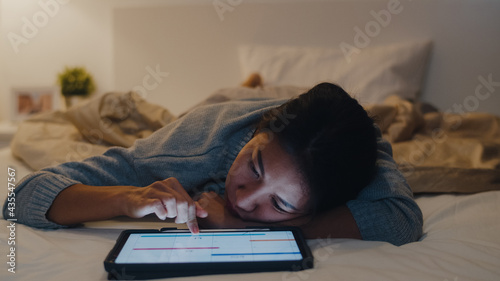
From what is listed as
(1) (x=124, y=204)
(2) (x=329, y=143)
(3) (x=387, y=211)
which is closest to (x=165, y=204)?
(1) (x=124, y=204)

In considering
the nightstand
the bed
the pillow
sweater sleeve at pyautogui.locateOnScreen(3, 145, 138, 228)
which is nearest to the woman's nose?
the bed

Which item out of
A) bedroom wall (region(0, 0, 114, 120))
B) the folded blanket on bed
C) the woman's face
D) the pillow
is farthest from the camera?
bedroom wall (region(0, 0, 114, 120))

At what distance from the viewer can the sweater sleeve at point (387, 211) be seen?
71cm

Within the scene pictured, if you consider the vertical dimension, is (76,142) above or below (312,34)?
below

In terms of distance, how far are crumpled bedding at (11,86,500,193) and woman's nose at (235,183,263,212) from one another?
1.66 ft

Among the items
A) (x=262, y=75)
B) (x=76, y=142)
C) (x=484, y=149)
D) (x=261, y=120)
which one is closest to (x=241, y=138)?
(x=261, y=120)

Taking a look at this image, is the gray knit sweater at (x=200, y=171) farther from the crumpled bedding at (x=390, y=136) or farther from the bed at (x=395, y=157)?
the crumpled bedding at (x=390, y=136)

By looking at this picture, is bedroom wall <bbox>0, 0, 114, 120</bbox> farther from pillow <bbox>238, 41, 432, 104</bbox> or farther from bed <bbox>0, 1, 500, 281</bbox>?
pillow <bbox>238, 41, 432, 104</bbox>

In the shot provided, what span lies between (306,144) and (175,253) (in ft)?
0.99

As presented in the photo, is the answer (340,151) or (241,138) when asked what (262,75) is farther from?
(340,151)

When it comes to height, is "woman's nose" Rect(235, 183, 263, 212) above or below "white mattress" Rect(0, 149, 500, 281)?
above

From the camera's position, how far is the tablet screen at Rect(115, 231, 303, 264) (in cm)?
56

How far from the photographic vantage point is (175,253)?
0.57 meters

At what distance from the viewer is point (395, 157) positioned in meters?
1.13
